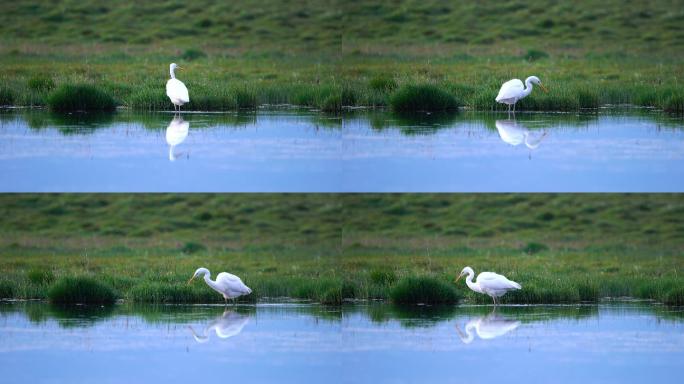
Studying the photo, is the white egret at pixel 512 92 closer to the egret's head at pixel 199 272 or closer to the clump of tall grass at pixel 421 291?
the clump of tall grass at pixel 421 291

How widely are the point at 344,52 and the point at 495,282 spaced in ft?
13.0

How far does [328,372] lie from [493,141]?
1.97m

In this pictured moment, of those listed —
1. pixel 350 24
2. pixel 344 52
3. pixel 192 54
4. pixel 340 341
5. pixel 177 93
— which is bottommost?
pixel 340 341

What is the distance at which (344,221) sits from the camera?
39.0 feet

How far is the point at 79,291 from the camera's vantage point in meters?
9.91

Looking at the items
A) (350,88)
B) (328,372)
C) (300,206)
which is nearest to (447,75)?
(350,88)

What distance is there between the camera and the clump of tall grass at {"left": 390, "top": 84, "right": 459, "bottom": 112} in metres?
10.5

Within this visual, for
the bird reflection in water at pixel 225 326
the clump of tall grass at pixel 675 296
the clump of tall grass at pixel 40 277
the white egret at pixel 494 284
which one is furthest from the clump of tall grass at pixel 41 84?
the clump of tall grass at pixel 675 296

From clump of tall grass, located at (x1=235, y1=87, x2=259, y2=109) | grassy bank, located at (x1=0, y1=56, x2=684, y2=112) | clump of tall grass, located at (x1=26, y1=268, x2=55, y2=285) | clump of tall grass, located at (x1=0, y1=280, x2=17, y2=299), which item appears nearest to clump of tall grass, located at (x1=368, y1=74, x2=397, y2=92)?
grassy bank, located at (x1=0, y1=56, x2=684, y2=112)

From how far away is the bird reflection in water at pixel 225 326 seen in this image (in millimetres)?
8914

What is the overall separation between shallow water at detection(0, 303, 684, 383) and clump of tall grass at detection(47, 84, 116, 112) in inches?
60.9

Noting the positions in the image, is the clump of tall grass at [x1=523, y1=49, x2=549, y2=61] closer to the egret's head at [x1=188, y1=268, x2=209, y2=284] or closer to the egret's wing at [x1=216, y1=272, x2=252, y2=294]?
the egret's head at [x1=188, y1=268, x2=209, y2=284]

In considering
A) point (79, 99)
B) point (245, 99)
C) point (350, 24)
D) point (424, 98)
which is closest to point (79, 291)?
point (79, 99)

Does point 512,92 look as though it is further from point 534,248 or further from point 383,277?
point 534,248
